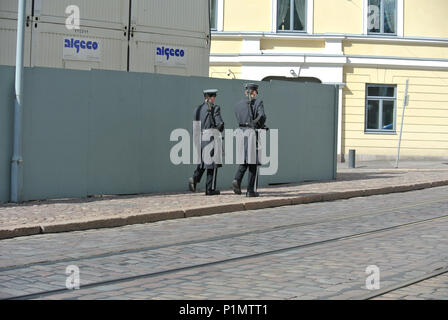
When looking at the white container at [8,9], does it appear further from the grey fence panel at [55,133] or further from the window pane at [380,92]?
the window pane at [380,92]

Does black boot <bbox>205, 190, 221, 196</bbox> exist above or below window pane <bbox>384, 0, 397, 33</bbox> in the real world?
below

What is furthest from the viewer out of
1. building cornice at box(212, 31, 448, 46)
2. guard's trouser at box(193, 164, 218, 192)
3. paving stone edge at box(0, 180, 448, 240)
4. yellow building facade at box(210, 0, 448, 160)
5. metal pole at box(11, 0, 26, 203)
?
yellow building facade at box(210, 0, 448, 160)

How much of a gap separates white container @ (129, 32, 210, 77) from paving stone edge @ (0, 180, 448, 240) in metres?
3.61

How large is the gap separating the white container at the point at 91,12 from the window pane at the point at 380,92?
56.7 ft

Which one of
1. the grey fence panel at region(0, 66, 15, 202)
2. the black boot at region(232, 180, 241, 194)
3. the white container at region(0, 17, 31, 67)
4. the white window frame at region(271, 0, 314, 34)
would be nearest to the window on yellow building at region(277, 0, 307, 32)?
the white window frame at region(271, 0, 314, 34)

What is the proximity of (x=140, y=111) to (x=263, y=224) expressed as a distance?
4.00 meters

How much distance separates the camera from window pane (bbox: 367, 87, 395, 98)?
1215 inches

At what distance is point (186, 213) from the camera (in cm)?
1222

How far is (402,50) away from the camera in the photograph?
101 feet

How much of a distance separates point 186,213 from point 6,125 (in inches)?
122

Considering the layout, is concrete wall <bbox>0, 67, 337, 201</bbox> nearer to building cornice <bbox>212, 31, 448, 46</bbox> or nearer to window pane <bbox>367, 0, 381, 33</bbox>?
building cornice <bbox>212, 31, 448, 46</bbox>

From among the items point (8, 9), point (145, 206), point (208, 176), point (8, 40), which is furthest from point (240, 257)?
point (8, 9)

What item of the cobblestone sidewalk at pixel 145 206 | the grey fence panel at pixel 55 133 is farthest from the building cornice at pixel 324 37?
the grey fence panel at pixel 55 133

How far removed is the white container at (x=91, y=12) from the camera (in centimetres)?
1428
